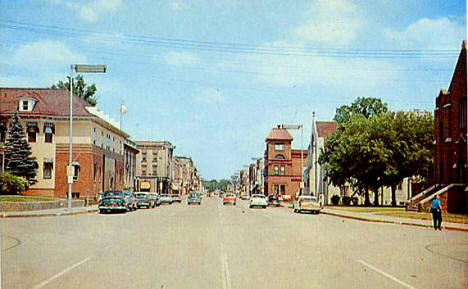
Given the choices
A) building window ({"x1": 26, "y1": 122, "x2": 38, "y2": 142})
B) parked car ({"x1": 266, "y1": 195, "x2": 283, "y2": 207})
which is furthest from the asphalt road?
parked car ({"x1": 266, "y1": 195, "x2": 283, "y2": 207})

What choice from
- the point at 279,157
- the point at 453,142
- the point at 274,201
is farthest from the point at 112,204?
the point at 279,157

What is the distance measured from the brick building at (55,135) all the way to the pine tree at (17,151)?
15.2 ft

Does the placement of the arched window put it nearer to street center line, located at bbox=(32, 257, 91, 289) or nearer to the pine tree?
the pine tree

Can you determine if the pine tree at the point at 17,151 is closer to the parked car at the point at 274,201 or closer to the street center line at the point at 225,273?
the parked car at the point at 274,201

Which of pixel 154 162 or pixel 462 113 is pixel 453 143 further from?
pixel 154 162

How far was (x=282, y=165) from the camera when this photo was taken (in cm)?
11275

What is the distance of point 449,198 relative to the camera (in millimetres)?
40125

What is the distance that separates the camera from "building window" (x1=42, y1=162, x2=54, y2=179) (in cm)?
5797

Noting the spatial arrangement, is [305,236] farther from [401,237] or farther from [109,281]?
[109,281]

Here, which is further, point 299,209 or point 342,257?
point 299,209

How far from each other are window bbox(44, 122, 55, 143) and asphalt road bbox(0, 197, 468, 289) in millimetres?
39164

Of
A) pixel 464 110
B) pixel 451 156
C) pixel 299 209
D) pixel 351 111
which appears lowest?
pixel 299 209

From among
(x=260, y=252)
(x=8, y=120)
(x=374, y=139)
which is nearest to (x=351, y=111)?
(x=374, y=139)

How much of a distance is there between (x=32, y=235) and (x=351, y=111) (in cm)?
8091
